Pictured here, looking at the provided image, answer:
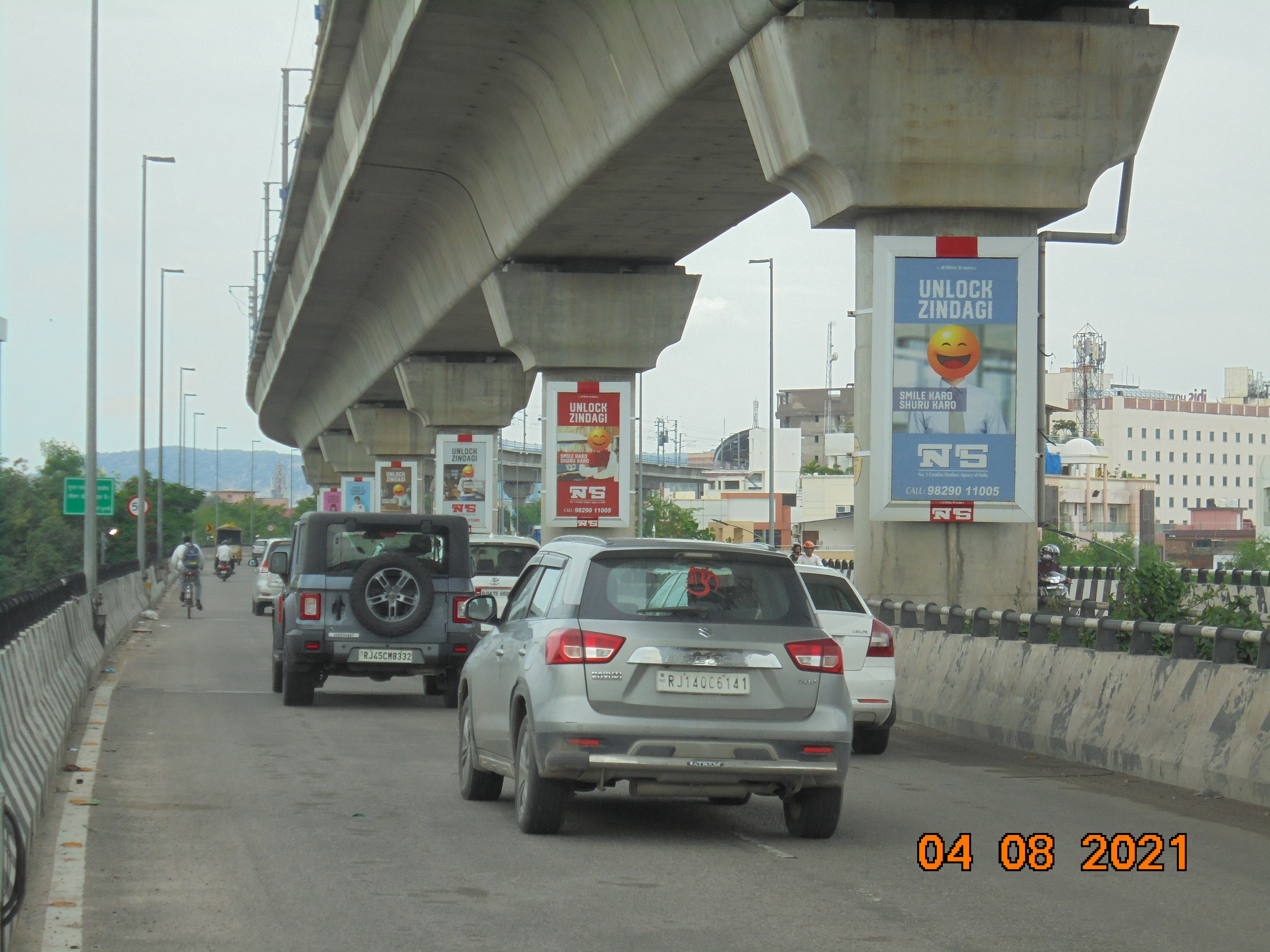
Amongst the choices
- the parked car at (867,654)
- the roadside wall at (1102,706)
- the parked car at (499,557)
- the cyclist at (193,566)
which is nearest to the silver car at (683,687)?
the roadside wall at (1102,706)

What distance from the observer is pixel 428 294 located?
3338cm

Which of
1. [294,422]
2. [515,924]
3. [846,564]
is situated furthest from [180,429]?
[515,924]

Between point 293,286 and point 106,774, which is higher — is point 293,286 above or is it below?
above

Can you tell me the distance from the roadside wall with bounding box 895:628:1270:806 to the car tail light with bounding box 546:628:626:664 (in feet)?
13.7

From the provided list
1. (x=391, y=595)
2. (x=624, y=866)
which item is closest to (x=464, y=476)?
(x=391, y=595)

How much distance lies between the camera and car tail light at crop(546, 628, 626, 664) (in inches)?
324

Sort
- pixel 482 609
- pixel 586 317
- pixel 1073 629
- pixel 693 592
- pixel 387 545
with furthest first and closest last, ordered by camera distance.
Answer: pixel 586 317, pixel 387 545, pixel 1073 629, pixel 482 609, pixel 693 592

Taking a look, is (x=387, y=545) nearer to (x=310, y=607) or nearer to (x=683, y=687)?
(x=310, y=607)

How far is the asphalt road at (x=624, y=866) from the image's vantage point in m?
6.43

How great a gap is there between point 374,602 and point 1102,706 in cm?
765

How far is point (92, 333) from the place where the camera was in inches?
1289

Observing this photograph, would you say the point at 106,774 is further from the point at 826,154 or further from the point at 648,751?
the point at 826,154

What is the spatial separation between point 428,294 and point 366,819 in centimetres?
2495
